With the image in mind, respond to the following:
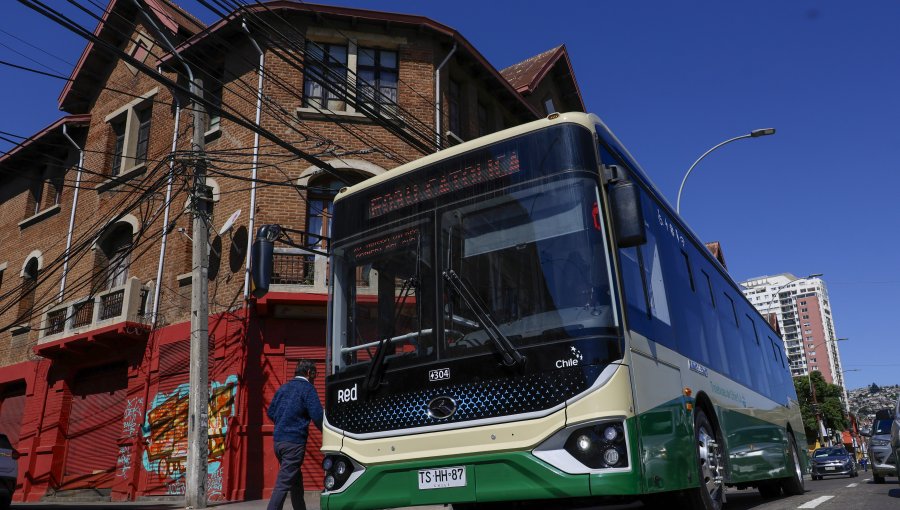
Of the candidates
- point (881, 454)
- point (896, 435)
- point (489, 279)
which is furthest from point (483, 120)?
point (489, 279)

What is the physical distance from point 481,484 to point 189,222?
14.1 metres

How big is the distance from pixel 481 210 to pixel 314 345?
10640 millimetres

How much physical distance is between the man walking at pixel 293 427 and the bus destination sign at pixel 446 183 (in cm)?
215

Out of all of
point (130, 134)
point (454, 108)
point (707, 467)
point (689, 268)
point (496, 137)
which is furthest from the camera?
point (130, 134)

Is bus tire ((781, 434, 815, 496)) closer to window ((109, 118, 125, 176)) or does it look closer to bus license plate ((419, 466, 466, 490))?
bus license plate ((419, 466, 466, 490))

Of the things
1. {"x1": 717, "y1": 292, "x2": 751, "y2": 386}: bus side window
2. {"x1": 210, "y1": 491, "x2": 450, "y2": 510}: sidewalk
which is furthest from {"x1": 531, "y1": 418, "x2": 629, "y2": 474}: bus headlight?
{"x1": 210, "y1": 491, "x2": 450, "y2": 510}: sidewalk

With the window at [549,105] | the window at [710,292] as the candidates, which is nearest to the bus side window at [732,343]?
the window at [710,292]

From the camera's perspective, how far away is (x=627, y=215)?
15.3 feet

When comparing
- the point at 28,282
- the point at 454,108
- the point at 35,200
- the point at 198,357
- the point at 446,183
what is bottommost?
the point at 198,357

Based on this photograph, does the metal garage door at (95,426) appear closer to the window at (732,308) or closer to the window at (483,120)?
the window at (483,120)

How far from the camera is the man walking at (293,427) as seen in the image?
6.80m

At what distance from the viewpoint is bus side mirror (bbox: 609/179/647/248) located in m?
4.60

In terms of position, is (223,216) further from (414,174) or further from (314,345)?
(414,174)

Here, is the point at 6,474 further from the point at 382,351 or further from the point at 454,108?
the point at 454,108
